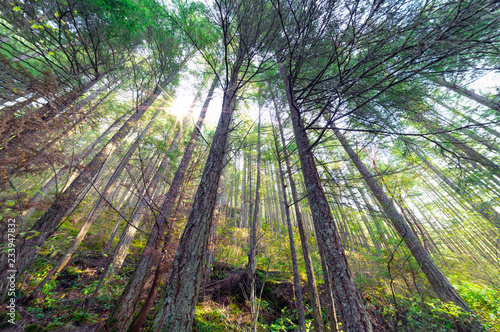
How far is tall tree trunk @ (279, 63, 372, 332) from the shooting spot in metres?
1.97

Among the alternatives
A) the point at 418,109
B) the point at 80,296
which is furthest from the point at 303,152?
the point at 80,296

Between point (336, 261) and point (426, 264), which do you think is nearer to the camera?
point (336, 261)

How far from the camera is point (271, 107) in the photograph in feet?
26.1

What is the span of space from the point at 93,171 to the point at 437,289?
12.3 meters

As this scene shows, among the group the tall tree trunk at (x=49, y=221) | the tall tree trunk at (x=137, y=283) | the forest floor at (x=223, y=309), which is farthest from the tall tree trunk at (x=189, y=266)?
the tall tree trunk at (x=49, y=221)

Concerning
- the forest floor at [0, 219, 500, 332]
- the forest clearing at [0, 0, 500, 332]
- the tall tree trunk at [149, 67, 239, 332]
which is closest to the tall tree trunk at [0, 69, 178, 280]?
the forest clearing at [0, 0, 500, 332]

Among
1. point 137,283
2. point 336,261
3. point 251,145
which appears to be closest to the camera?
point 336,261

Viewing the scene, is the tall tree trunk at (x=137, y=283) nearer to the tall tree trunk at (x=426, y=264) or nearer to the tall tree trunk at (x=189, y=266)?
the tall tree trunk at (x=189, y=266)

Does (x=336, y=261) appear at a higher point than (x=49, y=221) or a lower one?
lower

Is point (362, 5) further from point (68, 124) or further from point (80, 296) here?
point (80, 296)

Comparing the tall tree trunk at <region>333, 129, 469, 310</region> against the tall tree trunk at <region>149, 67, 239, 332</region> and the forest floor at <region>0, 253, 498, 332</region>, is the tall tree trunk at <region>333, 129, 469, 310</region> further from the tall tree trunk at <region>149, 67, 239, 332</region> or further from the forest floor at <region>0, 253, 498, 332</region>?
the tall tree trunk at <region>149, 67, 239, 332</region>

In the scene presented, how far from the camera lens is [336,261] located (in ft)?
7.52

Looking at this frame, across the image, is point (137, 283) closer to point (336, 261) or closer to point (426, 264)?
point (336, 261)

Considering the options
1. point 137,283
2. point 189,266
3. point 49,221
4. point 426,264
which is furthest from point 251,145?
point 426,264
